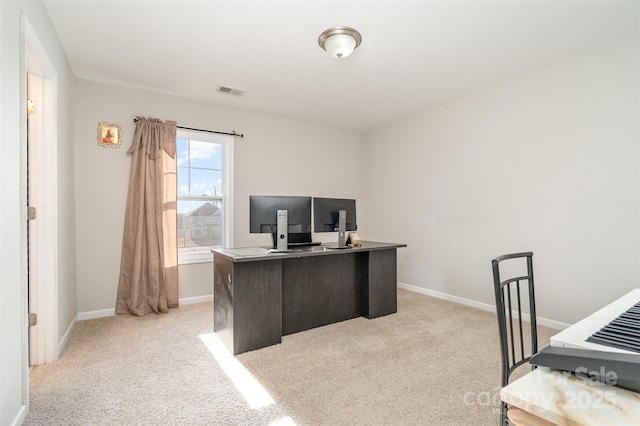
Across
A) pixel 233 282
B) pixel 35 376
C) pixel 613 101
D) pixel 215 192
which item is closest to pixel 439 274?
pixel 613 101

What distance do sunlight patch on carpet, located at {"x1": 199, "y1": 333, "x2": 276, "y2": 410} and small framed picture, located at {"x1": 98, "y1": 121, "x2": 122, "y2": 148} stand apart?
2453 millimetres

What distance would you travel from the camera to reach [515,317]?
349 cm

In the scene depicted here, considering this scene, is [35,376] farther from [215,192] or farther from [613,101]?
[613,101]

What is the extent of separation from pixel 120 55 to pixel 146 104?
848 millimetres

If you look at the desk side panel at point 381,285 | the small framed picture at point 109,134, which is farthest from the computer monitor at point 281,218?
the small framed picture at point 109,134

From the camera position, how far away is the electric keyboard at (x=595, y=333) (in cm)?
85

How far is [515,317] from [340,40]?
11.1 ft

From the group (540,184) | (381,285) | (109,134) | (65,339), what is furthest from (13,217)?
(540,184)

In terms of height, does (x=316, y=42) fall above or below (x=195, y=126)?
above

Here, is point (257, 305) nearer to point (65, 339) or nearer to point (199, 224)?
point (65, 339)

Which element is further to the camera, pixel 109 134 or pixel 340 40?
pixel 109 134

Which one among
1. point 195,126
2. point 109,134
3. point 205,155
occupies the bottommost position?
point 205,155

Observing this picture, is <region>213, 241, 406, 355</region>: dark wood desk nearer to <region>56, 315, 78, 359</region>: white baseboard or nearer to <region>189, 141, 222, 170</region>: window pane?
<region>56, 315, 78, 359</region>: white baseboard

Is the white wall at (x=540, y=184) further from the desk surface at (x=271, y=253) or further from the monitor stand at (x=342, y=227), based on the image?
the monitor stand at (x=342, y=227)
